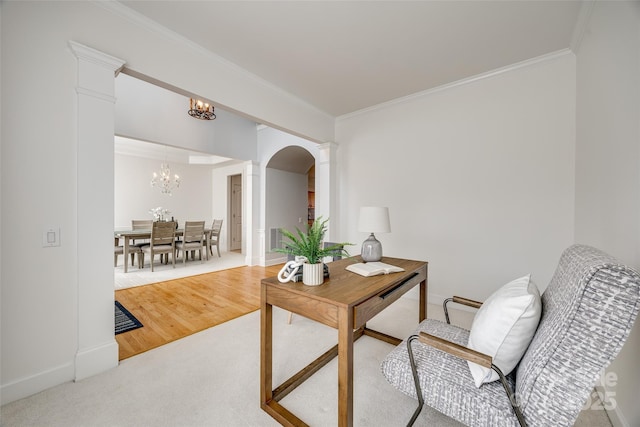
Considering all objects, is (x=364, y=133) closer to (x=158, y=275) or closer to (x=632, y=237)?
(x=632, y=237)

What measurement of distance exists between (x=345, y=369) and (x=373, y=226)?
1.12 m

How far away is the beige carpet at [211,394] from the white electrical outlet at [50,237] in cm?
94

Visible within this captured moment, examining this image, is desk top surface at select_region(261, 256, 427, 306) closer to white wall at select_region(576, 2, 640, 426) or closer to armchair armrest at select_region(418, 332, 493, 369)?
armchair armrest at select_region(418, 332, 493, 369)

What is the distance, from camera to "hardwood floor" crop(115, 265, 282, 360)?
2326mm

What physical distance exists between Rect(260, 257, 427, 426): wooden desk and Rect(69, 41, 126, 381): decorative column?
4.15ft

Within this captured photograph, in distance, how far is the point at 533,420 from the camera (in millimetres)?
899

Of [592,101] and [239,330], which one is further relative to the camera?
[239,330]

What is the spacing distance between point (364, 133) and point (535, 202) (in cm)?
223

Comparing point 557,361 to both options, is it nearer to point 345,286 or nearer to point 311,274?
point 345,286

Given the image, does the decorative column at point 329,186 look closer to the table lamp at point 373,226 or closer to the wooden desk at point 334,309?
the table lamp at point 373,226

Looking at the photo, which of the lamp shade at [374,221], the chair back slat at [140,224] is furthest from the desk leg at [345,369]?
the chair back slat at [140,224]

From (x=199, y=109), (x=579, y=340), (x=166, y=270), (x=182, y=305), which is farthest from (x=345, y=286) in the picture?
(x=166, y=270)

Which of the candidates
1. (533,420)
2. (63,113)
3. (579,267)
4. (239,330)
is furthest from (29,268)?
(579,267)

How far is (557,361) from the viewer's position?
878 millimetres
